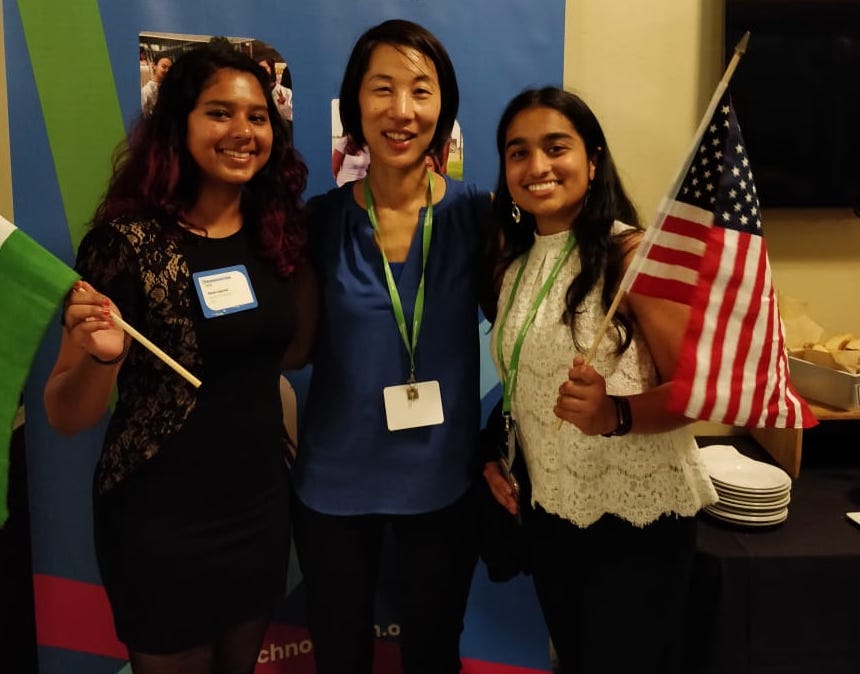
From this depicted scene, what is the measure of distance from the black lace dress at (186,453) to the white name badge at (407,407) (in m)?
0.26

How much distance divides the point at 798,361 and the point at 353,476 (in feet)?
4.72

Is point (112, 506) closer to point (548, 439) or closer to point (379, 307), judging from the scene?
point (379, 307)

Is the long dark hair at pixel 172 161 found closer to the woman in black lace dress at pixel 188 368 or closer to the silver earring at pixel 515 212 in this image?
the woman in black lace dress at pixel 188 368

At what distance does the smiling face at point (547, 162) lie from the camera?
1.39m

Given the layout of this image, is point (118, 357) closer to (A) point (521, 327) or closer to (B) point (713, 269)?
(A) point (521, 327)

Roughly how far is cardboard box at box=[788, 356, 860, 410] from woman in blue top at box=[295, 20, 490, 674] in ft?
3.74

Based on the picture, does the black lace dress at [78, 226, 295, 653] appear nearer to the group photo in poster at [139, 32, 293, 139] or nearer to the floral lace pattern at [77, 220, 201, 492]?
the floral lace pattern at [77, 220, 201, 492]

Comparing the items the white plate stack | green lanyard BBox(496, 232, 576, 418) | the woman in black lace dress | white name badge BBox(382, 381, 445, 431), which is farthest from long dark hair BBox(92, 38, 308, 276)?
the white plate stack

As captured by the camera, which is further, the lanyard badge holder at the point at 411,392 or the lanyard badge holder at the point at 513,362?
the lanyard badge holder at the point at 411,392

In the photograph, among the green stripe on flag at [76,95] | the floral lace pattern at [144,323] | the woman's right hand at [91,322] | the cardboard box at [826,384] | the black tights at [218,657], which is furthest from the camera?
the cardboard box at [826,384]

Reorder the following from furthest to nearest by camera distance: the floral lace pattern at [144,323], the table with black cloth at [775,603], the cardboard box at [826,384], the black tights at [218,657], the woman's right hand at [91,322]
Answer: the cardboard box at [826,384] → the table with black cloth at [775,603] → the black tights at [218,657] → the floral lace pattern at [144,323] → the woman's right hand at [91,322]

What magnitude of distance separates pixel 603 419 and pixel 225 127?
93cm

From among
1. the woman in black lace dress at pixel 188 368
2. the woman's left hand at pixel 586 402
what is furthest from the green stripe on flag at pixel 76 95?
the woman's left hand at pixel 586 402

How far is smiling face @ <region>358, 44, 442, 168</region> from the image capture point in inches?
58.8
